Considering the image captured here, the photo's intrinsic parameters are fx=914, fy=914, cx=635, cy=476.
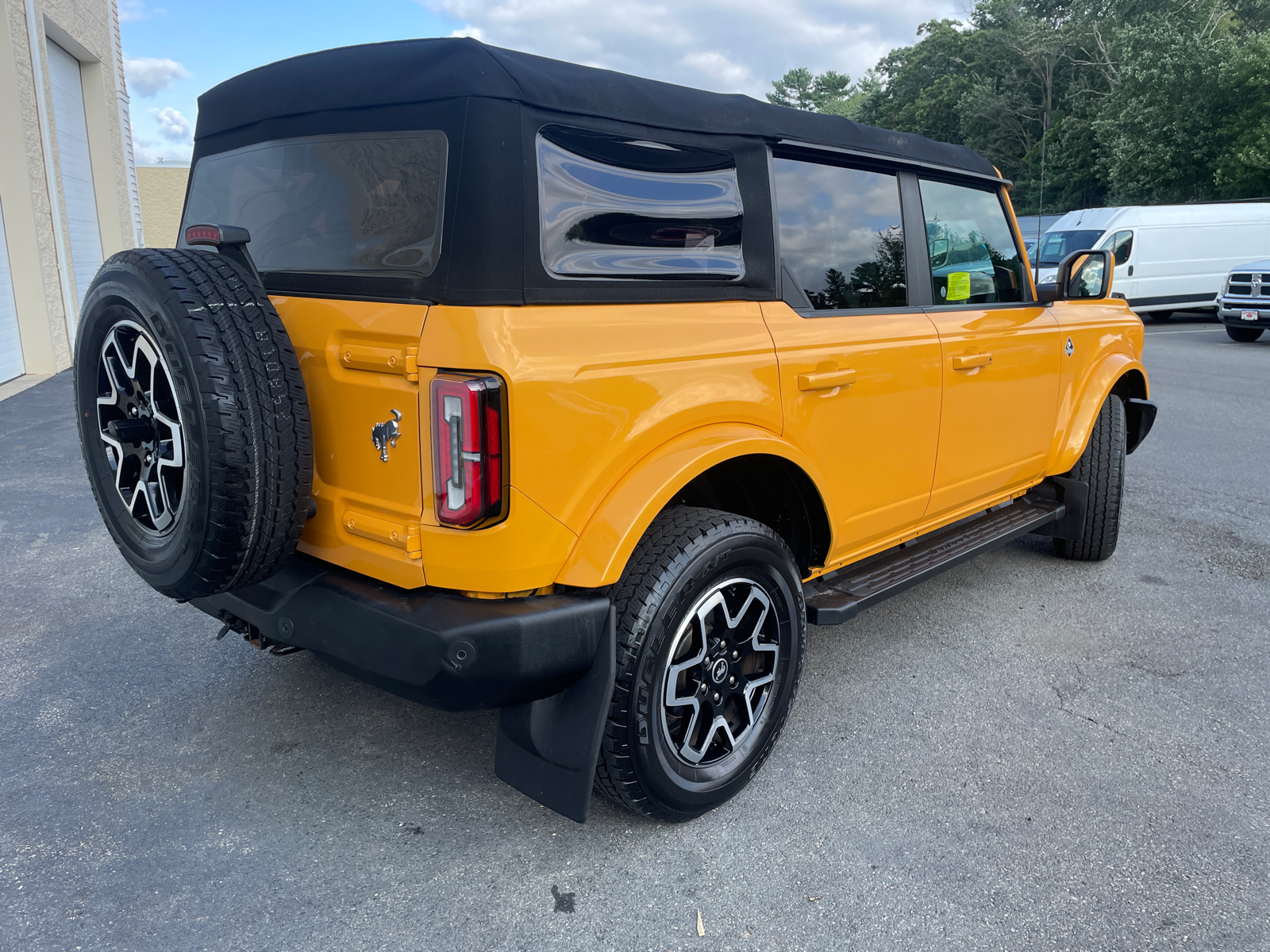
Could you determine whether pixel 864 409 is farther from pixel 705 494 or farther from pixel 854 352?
pixel 705 494

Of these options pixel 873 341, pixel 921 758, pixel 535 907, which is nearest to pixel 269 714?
pixel 535 907

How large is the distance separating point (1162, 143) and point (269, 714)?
111ft

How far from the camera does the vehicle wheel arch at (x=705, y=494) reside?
2.27 meters

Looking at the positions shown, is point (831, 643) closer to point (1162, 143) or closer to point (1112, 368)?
point (1112, 368)

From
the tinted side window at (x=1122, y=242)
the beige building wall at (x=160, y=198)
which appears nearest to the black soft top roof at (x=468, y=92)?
the tinted side window at (x=1122, y=242)

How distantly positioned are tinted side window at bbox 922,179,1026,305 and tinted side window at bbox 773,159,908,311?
0.80 feet

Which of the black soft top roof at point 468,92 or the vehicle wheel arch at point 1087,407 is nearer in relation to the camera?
the black soft top roof at point 468,92

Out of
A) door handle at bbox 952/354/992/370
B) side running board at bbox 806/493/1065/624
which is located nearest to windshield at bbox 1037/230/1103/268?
side running board at bbox 806/493/1065/624

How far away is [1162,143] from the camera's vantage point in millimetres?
29203

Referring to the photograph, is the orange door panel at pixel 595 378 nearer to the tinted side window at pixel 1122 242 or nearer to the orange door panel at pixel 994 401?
the orange door panel at pixel 994 401

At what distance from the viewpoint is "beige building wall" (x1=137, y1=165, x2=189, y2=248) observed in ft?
112

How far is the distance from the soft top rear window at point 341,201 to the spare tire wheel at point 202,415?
276mm

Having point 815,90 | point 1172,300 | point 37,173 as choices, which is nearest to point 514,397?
point 37,173

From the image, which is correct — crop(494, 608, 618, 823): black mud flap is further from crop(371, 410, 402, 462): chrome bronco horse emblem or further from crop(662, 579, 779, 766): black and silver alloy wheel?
crop(371, 410, 402, 462): chrome bronco horse emblem
